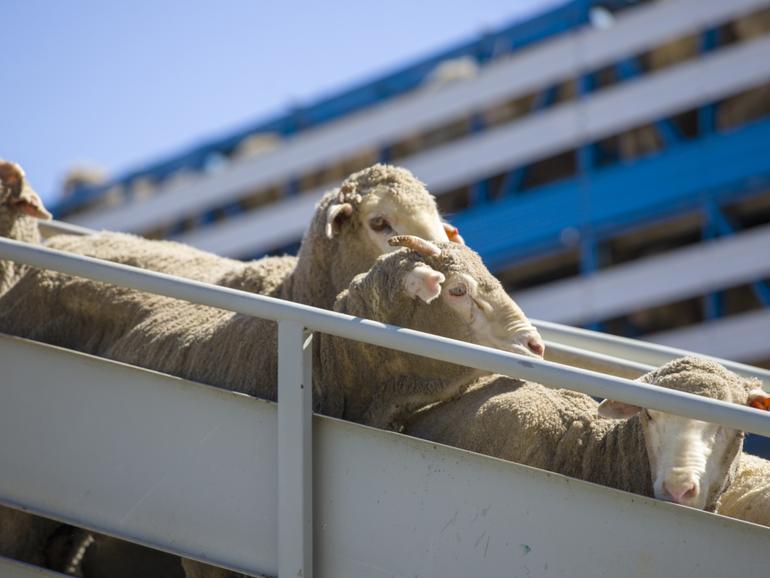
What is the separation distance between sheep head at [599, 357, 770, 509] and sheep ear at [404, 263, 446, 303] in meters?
0.82

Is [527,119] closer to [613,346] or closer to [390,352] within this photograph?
[613,346]

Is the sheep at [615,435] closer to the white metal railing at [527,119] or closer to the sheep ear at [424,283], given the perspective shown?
the sheep ear at [424,283]

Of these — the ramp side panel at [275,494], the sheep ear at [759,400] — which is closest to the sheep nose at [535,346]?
the sheep ear at [759,400]

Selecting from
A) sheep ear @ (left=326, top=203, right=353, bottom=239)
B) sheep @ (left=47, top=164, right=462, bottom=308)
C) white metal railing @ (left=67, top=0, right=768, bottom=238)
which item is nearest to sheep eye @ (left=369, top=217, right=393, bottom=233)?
sheep @ (left=47, top=164, right=462, bottom=308)

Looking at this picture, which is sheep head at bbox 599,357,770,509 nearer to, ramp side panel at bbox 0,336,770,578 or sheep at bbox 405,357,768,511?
sheep at bbox 405,357,768,511

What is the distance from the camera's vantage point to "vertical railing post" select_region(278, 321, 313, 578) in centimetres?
434

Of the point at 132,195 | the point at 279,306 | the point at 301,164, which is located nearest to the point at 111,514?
the point at 279,306

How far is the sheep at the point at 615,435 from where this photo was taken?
15.9 feet

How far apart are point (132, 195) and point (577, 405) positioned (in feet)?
75.5

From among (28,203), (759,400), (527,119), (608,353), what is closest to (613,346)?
(608,353)

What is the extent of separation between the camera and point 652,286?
1970 cm

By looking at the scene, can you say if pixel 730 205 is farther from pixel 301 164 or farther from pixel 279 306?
pixel 279 306

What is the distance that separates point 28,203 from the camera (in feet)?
22.7

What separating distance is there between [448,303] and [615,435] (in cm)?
91
